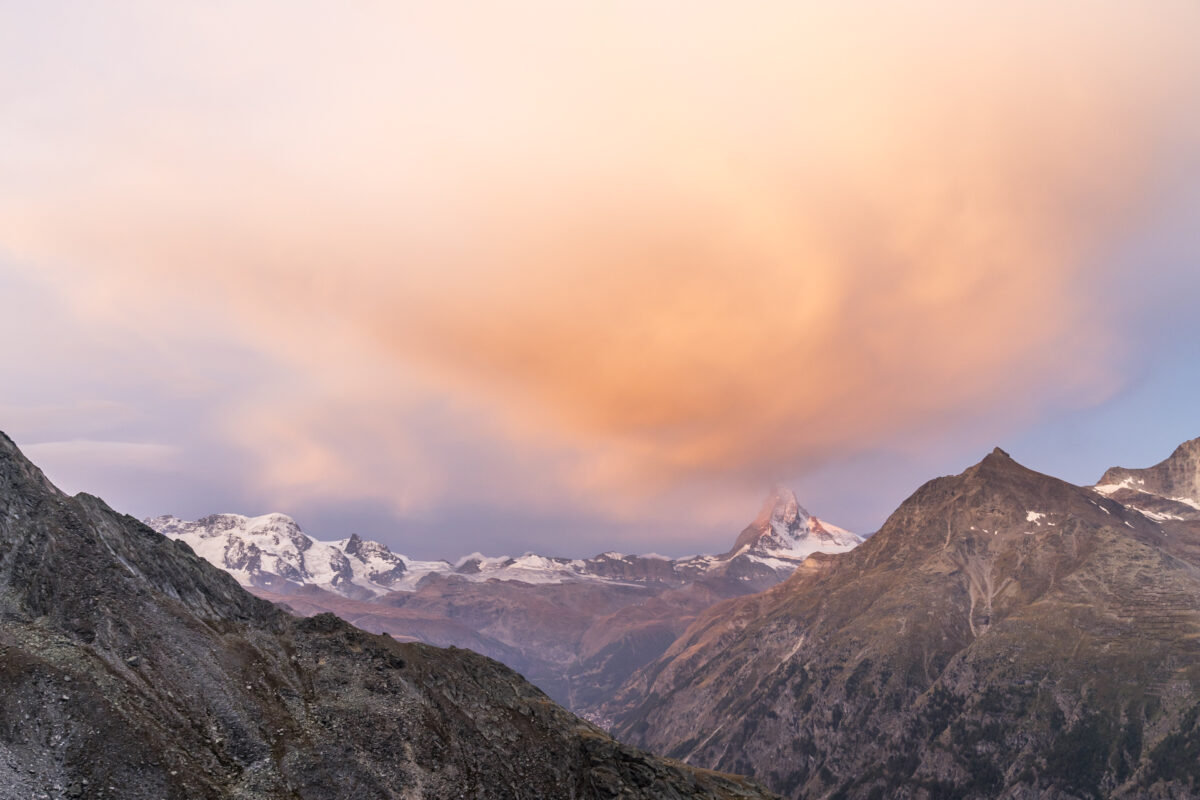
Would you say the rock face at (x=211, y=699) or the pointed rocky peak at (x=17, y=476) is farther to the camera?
the pointed rocky peak at (x=17, y=476)

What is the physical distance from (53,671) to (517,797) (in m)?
68.3

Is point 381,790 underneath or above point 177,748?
underneath

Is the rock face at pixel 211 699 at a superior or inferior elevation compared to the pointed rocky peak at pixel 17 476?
inferior

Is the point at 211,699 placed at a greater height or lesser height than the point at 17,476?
lesser

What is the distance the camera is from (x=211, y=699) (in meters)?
84.4

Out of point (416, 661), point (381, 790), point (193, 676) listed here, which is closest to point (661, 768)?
point (416, 661)

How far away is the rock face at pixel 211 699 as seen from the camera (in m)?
67.8

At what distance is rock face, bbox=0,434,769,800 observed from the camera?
222ft

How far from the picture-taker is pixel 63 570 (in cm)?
9300

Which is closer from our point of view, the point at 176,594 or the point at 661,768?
the point at 176,594

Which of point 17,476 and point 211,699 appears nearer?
point 211,699

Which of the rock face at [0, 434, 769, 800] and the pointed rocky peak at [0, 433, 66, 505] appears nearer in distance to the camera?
the rock face at [0, 434, 769, 800]

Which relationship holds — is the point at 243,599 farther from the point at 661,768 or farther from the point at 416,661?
the point at 661,768

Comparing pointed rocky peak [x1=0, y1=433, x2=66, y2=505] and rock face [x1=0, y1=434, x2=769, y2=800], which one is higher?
pointed rocky peak [x1=0, y1=433, x2=66, y2=505]
